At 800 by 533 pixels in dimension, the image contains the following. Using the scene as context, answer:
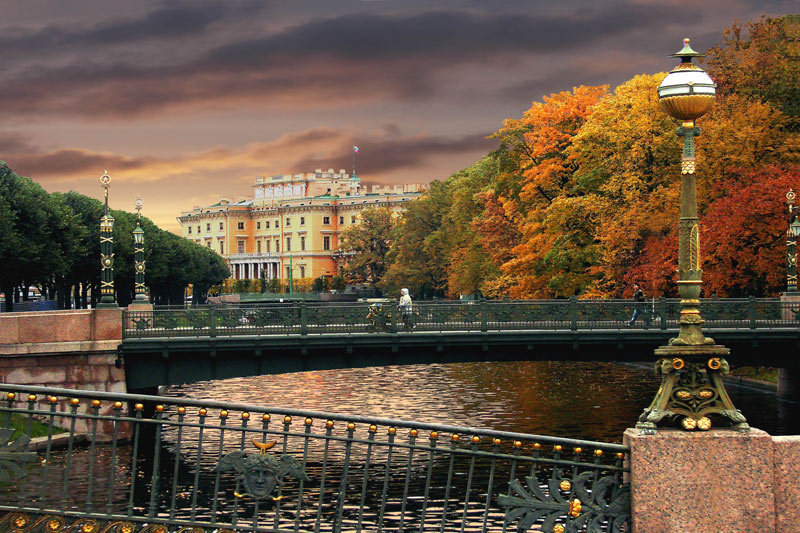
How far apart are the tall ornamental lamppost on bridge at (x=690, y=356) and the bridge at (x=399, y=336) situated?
67.4ft

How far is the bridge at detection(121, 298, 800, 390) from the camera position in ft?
94.0

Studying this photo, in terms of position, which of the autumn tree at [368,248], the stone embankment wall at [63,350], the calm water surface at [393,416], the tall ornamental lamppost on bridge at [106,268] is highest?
the autumn tree at [368,248]

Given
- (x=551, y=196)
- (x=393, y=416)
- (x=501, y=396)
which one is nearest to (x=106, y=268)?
(x=393, y=416)

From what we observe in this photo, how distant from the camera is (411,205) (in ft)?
275

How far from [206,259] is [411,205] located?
40008 mm

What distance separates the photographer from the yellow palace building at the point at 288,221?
176125 millimetres

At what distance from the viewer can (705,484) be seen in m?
7.40

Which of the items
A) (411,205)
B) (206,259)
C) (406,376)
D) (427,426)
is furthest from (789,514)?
(206,259)

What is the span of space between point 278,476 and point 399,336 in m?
21.1

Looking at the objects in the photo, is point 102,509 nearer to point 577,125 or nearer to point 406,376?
point 406,376

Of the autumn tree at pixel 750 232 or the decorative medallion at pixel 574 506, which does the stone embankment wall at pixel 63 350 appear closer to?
the autumn tree at pixel 750 232

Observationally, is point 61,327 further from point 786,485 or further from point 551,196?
point 551,196

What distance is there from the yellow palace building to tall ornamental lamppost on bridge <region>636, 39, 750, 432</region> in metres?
157

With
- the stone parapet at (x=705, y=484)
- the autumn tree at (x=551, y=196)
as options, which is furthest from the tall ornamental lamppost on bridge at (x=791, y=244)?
the stone parapet at (x=705, y=484)
